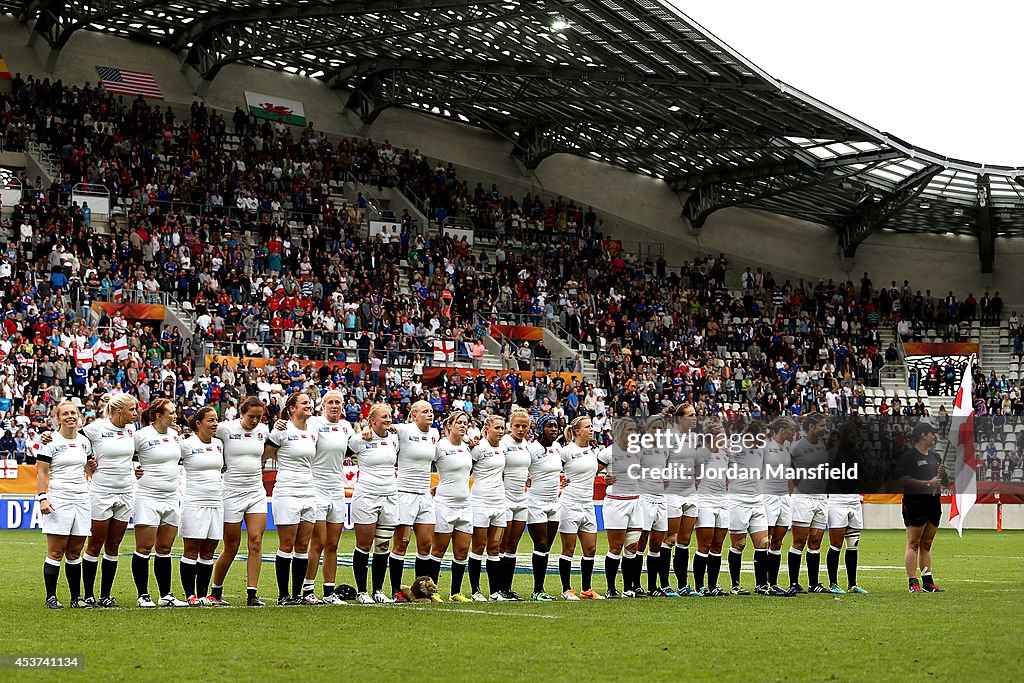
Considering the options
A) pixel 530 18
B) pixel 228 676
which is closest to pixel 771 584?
pixel 228 676

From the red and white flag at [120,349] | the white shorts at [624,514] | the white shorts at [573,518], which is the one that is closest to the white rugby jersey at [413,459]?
the white shorts at [573,518]

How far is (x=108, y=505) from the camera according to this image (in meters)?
12.8

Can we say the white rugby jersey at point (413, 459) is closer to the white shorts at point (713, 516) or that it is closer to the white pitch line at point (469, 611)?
the white pitch line at point (469, 611)

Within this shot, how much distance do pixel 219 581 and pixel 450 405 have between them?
23210mm

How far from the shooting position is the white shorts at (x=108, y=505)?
41.9ft

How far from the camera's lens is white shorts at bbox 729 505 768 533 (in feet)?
51.1

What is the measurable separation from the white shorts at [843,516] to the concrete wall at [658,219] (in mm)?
37406

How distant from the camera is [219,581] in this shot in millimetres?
13109

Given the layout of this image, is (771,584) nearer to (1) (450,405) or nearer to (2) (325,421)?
(2) (325,421)

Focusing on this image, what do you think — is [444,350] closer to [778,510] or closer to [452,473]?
[778,510]

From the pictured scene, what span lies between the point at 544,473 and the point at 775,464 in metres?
2.77

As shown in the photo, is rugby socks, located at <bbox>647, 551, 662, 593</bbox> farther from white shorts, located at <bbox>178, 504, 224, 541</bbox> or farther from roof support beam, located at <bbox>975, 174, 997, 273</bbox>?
roof support beam, located at <bbox>975, 174, 997, 273</bbox>

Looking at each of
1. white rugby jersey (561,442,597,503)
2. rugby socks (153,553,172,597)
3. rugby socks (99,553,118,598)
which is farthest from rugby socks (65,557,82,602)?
white rugby jersey (561,442,597,503)

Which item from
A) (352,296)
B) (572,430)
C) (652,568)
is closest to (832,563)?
(652,568)
